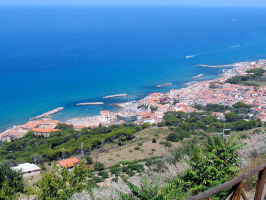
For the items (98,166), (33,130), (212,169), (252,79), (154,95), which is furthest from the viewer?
(252,79)

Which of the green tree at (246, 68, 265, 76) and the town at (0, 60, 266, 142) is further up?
the green tree at (246, 68, 265, 76)

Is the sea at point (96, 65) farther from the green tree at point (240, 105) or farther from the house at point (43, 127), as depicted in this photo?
the green tree at point (240, 105)

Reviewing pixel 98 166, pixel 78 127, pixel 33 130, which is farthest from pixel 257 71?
pixel 98 166

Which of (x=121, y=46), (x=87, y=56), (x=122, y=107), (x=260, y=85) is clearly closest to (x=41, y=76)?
(x=87, y=56)

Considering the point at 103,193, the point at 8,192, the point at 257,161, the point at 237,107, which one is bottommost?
the point at 237,107

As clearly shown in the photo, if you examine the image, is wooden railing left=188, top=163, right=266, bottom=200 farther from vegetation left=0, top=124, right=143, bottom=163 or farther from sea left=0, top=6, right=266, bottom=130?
sea left=0, top=6, right=266, bottom=130

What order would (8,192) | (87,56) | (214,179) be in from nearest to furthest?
(214,179) → (8,192) → (87,56)

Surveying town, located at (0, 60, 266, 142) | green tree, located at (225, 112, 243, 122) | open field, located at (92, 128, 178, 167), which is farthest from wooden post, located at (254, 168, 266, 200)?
green tree, located at (225, 112, 243, 122)

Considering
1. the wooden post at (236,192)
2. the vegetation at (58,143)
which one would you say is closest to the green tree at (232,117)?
the vegetation at (58,143)

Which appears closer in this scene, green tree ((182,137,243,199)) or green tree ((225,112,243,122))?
green tree ((182,137,243,199))

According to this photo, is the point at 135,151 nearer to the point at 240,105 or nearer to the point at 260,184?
the point at 260,184

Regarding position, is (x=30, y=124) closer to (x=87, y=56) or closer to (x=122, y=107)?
(x=122, y=107)
